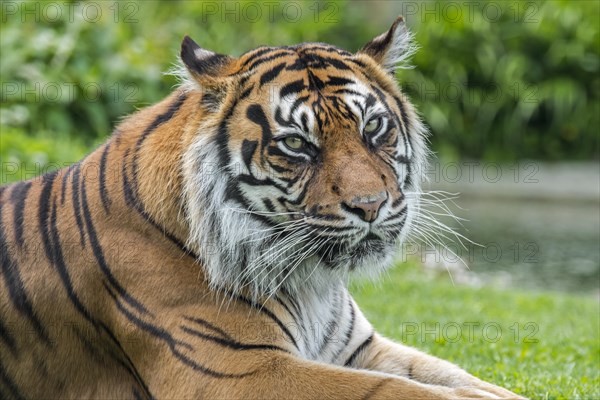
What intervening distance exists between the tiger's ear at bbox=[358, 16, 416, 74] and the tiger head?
0.28 m

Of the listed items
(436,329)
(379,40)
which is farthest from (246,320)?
(436,329)

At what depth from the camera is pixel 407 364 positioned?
4035 millimetres

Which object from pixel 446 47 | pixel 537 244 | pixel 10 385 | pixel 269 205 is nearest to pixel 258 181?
pixel 269 205

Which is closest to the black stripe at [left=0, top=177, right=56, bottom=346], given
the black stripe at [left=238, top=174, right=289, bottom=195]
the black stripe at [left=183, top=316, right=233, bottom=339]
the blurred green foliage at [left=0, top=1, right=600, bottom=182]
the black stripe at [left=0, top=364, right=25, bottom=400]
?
the black stripe at [left=0, top=364, right=25, bottom=400]

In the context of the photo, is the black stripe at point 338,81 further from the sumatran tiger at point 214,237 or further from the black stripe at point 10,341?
the black stripe at point 10,341

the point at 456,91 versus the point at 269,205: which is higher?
the point at 269,205

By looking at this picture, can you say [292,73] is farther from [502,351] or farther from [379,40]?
[502,351]

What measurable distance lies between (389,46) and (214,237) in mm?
1156

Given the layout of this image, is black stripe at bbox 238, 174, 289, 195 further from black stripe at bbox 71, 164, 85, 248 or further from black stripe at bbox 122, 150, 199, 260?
black stripe at bbox 71, 164, 85, 248

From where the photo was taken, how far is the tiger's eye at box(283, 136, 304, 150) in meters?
3.48

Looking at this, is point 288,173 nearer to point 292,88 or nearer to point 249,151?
point 249,151

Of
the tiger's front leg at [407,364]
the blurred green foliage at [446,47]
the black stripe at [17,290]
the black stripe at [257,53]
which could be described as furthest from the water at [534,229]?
the black stripe at [17,290]

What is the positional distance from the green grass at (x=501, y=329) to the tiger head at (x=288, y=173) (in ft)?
2.04

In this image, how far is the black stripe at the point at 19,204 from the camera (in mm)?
3736
